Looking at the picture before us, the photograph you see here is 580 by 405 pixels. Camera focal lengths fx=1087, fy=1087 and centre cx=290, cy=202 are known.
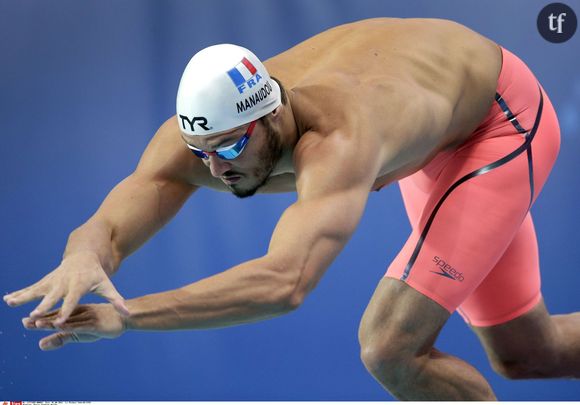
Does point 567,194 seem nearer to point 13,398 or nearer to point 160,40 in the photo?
point 160,40

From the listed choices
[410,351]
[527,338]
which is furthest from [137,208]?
[527,338]

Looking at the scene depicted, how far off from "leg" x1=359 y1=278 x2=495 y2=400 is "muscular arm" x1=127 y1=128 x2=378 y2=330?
0.57 meters

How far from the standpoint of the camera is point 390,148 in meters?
3.01

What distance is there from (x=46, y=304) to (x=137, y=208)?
0.82 meters

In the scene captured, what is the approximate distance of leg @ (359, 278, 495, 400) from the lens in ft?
10.7

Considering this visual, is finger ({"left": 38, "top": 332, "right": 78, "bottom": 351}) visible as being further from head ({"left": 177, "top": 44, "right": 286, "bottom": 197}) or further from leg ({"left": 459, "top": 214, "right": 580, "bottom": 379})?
leg ({"left": 459, "top": 214, "right": 580, "bottom": 379})

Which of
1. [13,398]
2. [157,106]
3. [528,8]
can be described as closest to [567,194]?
[528,8]

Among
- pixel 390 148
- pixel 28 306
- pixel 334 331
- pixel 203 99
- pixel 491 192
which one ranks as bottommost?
pixel 334 331

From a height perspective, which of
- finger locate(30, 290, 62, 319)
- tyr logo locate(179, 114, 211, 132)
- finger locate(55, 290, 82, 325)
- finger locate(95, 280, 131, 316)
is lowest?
finger locate(95, 280, 131, 316)

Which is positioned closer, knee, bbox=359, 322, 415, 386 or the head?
the head

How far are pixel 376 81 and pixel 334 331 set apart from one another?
2.15 m

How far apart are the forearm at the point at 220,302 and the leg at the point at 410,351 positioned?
684 millimetres

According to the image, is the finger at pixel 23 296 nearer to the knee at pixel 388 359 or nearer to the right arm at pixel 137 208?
the right arm at pixel 137 208

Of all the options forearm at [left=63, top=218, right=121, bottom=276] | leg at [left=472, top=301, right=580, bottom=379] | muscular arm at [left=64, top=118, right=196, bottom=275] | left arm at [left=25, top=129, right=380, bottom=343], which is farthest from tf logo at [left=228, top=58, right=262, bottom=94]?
leg at [left=472, top=301, right=580, bottom=379]
